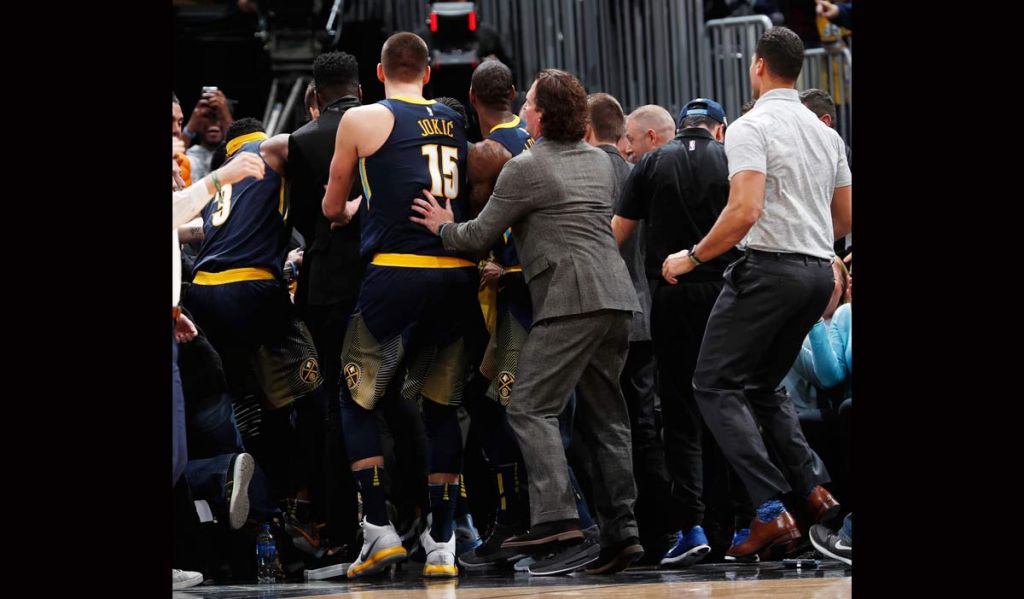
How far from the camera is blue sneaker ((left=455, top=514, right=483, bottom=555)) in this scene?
6184 mm

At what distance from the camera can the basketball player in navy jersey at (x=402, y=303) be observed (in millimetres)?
5504

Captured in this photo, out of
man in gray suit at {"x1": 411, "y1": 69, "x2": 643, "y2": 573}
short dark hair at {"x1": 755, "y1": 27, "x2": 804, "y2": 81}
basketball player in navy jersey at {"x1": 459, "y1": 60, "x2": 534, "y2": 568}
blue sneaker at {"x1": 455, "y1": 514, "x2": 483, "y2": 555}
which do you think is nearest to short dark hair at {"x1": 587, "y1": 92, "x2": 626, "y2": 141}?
basketball player in navy jersey at {"x1": 459, "y1": 60, "x2": 534, "y2": 568}

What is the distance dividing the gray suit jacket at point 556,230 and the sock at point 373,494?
85 centimetres

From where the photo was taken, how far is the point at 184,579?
5.50m

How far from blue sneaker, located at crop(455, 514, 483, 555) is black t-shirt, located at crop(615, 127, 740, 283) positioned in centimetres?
135

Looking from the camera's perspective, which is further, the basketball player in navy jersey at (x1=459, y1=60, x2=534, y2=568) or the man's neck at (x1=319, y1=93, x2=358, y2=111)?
the man's neck at (x1=319, y1=93, x2=358, y2=111)

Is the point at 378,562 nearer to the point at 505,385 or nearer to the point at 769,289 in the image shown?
the point at 505,385

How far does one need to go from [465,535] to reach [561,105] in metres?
1.89

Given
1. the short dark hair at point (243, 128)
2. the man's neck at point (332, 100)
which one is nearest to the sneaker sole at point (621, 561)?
the man's neck at point (332, 100)

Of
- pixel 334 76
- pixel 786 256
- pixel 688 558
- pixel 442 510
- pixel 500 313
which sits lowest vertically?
pixel 688 558

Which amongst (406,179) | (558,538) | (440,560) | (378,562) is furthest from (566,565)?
(406,179)

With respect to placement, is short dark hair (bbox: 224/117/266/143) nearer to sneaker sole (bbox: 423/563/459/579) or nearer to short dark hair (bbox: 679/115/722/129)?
short dark hair (bbox: 679/115/722/129)

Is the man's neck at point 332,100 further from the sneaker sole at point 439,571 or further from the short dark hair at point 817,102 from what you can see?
the short dark hair at point 817,102
